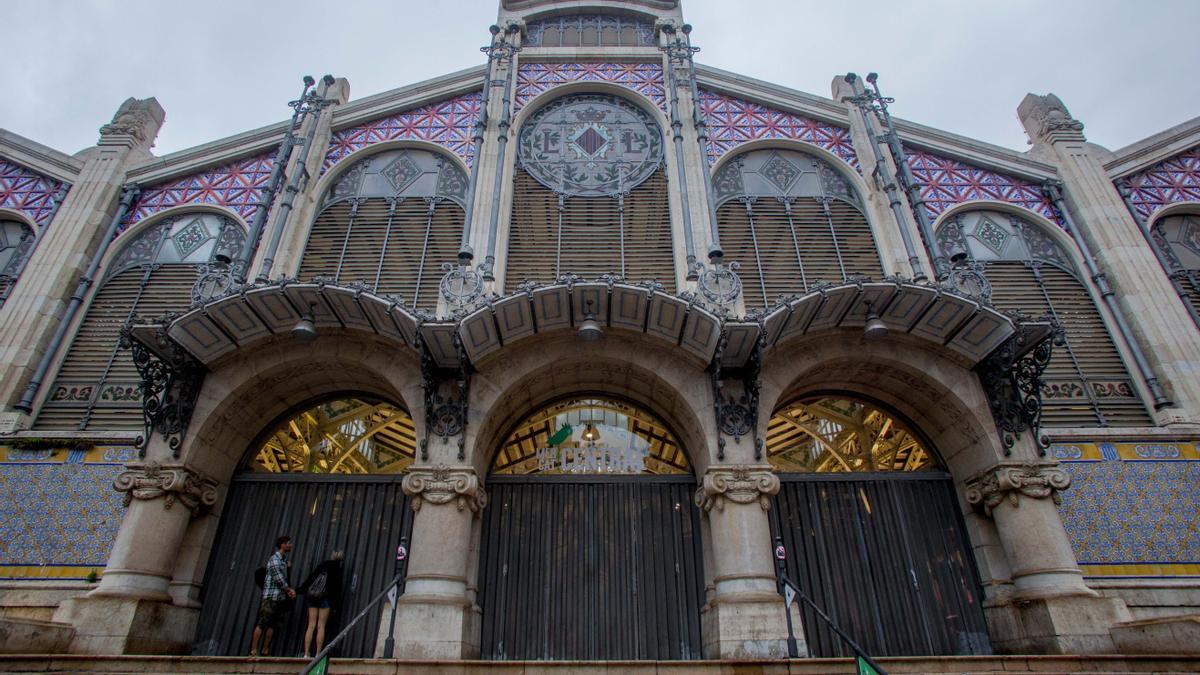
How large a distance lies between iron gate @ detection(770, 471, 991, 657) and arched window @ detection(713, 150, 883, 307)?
11.5 ft

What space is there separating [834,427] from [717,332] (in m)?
4.15

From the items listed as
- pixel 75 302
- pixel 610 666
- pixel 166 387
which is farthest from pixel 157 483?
pixel 610 666

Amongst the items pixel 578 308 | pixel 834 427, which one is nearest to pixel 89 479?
pixel 578 308

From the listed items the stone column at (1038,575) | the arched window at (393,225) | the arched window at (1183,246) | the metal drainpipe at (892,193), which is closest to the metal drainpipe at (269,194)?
the arched window at (393,225)

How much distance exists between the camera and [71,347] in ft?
35.9

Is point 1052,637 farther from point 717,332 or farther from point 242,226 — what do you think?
point 242,226

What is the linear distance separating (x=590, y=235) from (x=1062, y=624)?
29.4 feet

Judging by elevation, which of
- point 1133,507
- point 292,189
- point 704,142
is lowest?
point 1133,507

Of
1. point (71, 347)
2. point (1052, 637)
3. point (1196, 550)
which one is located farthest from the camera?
point (71, 347)

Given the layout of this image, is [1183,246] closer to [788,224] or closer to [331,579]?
[788,224]

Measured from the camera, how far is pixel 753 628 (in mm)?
7465

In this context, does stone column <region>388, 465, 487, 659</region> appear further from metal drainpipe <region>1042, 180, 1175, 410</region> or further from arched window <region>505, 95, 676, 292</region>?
metal drainpipe <region>1042, 180, 1175, 410</region>

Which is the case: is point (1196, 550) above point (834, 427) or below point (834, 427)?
below

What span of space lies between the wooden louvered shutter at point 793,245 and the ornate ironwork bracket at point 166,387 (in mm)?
8975
